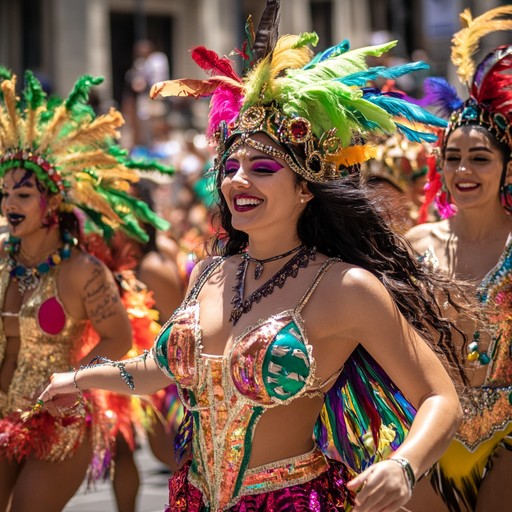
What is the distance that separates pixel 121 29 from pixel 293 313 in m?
27.0

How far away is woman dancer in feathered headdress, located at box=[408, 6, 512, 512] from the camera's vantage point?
457cm

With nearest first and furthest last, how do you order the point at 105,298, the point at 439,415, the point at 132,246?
the point at 439,415 → the point at 105,298 → the point at 132,246

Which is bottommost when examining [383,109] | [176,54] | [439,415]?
[439,415]

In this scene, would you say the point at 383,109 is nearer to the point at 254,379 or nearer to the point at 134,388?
the point at 254,379

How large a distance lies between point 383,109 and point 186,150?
11673 millimetres

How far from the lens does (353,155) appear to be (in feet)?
11.6

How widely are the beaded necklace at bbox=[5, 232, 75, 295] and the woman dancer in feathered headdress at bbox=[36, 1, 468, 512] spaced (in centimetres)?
153

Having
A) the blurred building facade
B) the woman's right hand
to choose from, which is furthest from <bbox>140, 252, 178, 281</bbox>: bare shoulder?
the blurred building facade

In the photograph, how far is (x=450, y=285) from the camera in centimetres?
361

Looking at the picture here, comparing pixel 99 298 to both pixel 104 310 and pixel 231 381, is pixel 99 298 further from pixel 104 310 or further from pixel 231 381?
pixel 231 381

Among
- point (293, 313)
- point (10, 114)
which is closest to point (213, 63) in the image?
point (293, 313)

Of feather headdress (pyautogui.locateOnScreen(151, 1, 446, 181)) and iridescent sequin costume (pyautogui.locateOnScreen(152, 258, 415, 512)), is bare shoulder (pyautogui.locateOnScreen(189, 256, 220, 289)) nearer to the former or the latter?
iridescent sequin costume (pyautogui.locateOnScreen(152, 258, 415, 512))

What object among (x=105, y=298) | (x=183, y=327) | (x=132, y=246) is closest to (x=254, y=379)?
(x=183, y=327)

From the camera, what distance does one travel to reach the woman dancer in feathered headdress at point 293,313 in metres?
3.24
